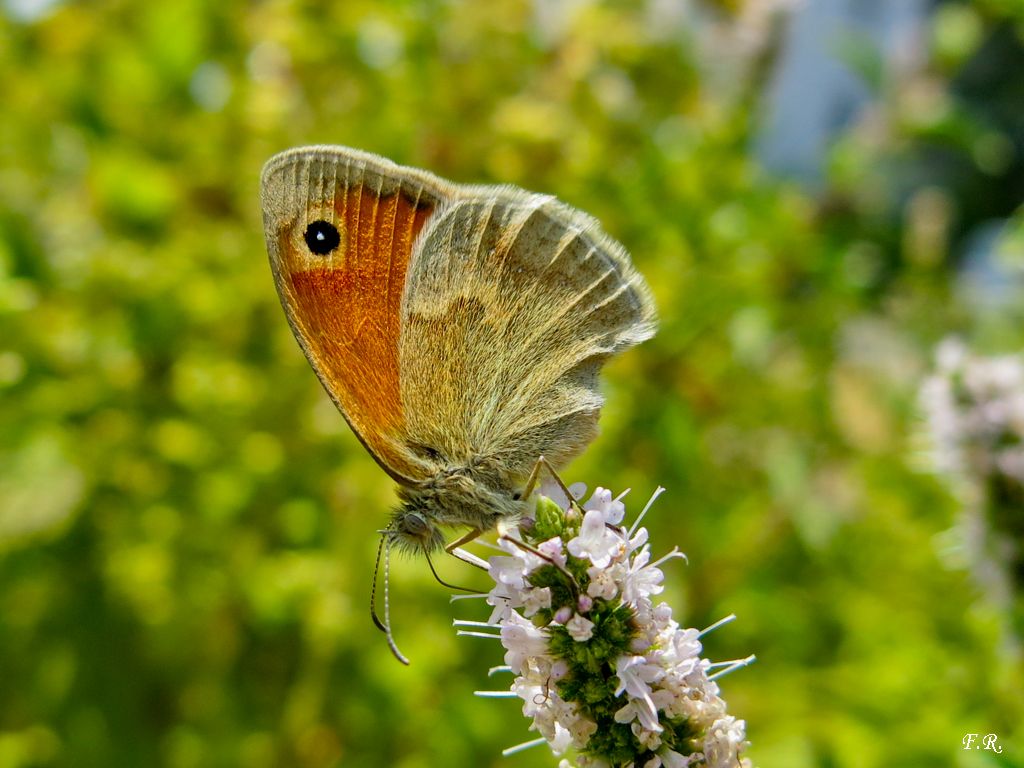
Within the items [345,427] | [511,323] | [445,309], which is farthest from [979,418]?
[345,427]

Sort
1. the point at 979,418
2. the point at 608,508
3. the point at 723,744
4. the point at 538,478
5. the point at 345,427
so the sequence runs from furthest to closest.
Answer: the point at 345,427
the point at 979,418
the point at 538,478
the point at 608,508
the point at 723,744

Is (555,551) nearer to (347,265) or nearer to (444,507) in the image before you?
(444,507)

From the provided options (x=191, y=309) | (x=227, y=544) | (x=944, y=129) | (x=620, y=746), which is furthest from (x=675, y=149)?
(x=620, y=746)

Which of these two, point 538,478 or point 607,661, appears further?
point 538,478

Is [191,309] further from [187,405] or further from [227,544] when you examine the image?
[227,544]

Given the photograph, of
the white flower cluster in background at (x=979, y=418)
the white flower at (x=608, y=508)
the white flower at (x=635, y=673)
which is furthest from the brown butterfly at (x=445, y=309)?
the white flower cluster in background at (x=979, y=418)

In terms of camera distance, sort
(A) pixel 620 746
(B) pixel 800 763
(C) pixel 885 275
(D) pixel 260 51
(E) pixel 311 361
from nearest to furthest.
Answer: (A) pixel 620 746 < (E) pixel 311 361 < (B) pixel 800 763 < (D) pixel 260 51 < (C) pixel 885 275

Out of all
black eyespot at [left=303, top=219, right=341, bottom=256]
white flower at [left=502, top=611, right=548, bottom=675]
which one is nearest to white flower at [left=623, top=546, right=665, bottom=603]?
white flower at [left=502, top=611, right=548, bottom=675]
